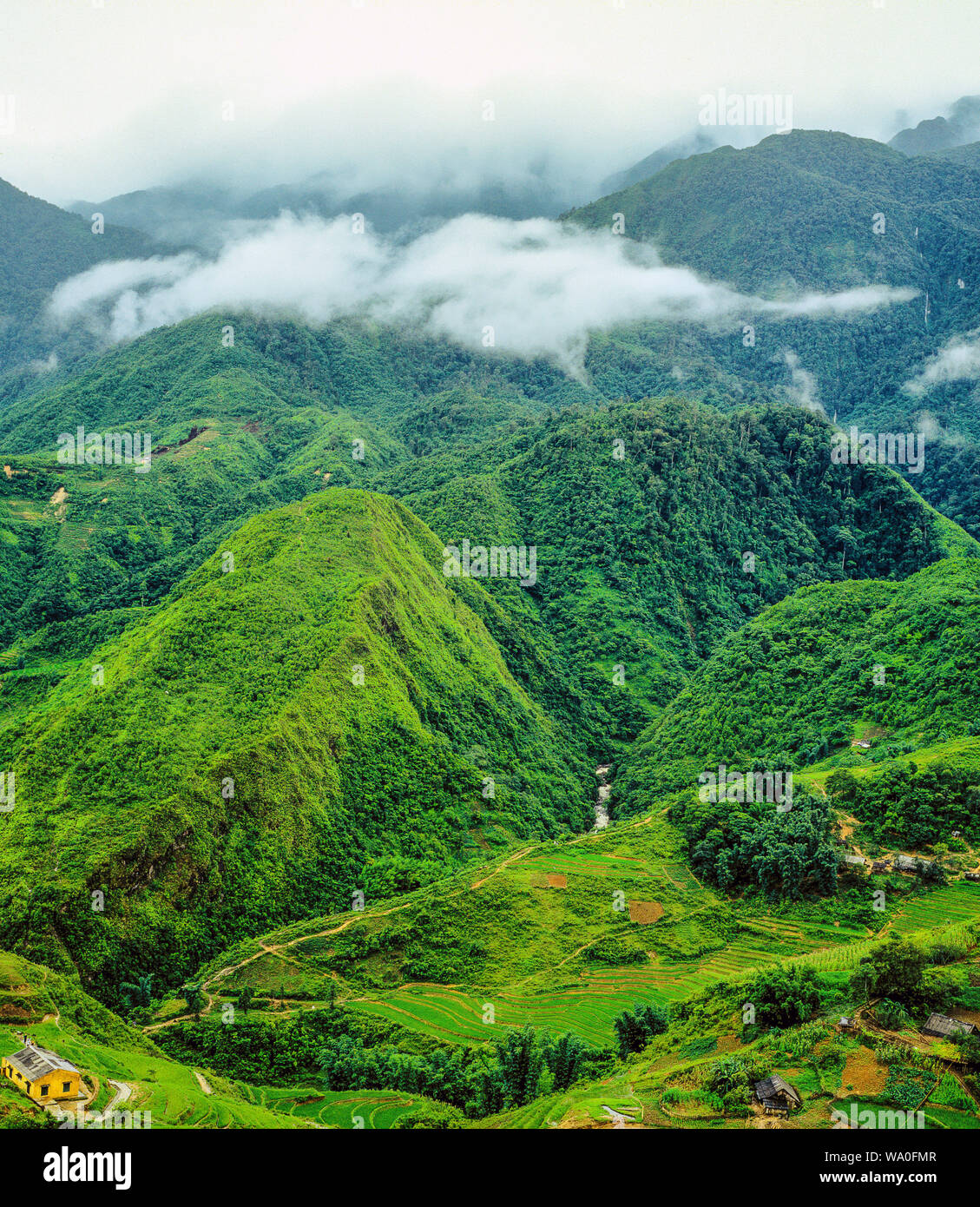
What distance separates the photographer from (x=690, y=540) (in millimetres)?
110938

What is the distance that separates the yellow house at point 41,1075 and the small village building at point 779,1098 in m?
19.8

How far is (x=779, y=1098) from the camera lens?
27734mm

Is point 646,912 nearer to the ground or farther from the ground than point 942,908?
nearer to the ground

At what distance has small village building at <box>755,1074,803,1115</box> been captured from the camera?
90.6 ft

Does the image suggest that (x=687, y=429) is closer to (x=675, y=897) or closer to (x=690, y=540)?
(x=690, y=540)

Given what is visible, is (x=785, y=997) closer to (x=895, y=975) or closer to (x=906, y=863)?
(x=895, y=975)

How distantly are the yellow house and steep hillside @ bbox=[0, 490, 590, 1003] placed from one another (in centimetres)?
1552

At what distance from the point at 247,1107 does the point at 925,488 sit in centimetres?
16224

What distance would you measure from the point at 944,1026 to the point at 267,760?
36.3 meters

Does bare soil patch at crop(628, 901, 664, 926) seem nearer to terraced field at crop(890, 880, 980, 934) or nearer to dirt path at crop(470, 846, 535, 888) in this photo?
dirt path at crop(470, 846, 535, 888)

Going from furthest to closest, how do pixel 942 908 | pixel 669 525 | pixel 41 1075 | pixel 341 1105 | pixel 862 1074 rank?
1. pixel 669 525
2. pixel 942 908
3. pixel 341 1105
4. pixel 862 1074
5. pixel 41 1075

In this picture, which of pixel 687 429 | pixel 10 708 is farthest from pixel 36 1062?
pixel 687 429

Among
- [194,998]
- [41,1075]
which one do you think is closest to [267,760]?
[194,998]

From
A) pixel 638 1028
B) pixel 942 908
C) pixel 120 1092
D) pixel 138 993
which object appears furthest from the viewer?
pixel 138 993
